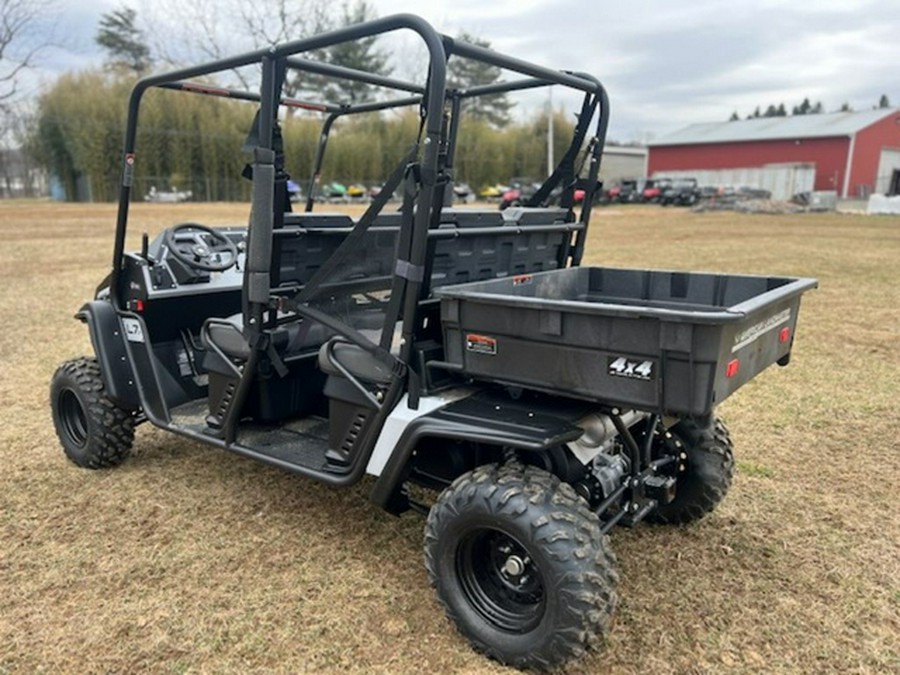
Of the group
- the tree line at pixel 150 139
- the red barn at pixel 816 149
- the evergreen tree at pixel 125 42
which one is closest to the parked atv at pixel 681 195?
the tree line at pixel 150 139

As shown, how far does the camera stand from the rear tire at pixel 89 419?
363 centimetres

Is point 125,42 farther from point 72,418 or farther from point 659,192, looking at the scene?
point 72,418

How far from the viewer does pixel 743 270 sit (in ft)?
37.8

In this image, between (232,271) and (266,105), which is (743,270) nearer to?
(232,271)

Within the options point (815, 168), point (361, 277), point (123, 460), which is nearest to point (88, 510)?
point (123, 460)

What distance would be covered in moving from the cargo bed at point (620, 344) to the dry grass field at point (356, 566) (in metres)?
0.88

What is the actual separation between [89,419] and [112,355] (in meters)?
0.37

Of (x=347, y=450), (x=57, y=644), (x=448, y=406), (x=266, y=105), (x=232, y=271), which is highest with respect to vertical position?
(x=266, y=105)

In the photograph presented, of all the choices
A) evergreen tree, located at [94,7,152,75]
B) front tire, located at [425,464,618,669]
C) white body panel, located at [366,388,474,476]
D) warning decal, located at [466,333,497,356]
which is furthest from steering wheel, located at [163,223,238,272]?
evergreen tree, located at [94,7,152,75]

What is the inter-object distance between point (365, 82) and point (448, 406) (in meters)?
1.88

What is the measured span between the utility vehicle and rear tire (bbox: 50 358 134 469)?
14 mm

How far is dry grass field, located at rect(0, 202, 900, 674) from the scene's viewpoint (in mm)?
2357

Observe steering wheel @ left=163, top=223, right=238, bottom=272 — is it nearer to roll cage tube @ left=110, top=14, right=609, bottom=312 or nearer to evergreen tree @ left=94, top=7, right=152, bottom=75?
roll cage tube @ left=110, top=14, right=609, bottom=312

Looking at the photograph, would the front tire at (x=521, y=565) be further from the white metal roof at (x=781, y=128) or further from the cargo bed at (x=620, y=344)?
the white metal roof at (x=781, y=128)
